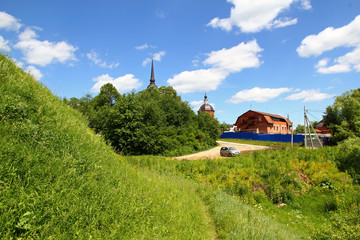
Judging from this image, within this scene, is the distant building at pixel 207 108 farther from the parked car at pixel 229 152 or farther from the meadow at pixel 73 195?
the meadow at pixel 73 195

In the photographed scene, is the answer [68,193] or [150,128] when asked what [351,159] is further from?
[150,128]

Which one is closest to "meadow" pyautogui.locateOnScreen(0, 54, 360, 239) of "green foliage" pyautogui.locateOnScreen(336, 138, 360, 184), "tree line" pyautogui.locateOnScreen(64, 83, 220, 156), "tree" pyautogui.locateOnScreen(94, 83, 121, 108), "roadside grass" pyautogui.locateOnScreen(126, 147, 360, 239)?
"roadside grass" pyautogui.locateOnScreen(126, 147, 360, 239)

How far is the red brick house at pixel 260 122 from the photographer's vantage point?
186ft

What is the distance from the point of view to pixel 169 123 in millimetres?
36750

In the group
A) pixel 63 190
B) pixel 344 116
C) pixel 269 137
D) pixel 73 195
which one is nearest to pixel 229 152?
pixel 73 195

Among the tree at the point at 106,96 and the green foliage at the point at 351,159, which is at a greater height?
the tree at the point at 106,96

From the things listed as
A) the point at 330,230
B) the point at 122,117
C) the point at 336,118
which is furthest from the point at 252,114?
the point at 330,230

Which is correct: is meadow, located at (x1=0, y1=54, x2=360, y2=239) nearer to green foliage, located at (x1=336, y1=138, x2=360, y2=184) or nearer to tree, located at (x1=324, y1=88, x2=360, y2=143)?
green foliage, located at (x1=336, y1=138, x2=360, y2=184)

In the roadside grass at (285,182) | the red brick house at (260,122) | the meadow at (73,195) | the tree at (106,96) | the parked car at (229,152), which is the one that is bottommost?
the roadside grass at (285,182)

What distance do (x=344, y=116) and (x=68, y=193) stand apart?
49.6 m

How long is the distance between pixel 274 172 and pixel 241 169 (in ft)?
8.47

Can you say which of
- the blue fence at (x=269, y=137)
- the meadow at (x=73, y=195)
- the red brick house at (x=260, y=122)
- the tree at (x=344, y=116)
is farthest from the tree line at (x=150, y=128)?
the red brick house at (x=260, y=122)

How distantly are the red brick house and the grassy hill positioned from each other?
55.1 metres

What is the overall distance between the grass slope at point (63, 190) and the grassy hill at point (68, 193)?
0.5 inches
